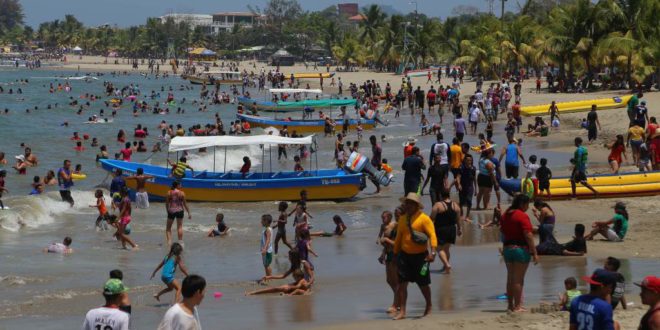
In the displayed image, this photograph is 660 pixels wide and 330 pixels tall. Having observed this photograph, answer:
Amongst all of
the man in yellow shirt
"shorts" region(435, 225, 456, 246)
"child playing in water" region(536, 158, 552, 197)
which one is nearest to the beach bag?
the man in yellow shirt

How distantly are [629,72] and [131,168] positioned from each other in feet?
94.5

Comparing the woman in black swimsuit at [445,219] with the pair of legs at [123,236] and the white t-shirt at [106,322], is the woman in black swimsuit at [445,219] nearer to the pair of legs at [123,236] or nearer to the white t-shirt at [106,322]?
the white t-shirt at [106,322]

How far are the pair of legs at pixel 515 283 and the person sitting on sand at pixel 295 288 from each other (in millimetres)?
3584

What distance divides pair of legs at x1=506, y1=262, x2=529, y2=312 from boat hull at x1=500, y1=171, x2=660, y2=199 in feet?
31.1

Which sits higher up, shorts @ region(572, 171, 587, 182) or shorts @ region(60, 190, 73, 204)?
shorts @ region(572, 171, 587, 182)

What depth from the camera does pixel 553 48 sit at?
50.9 metres

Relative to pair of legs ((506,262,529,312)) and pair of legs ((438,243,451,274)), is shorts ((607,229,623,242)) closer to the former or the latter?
pair of legs ((438,243,451,274))

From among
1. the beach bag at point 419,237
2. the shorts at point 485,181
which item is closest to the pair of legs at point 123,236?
the shorts at point 485,181

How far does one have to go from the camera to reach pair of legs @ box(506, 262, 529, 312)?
10969 mm

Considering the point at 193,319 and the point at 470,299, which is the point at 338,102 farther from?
the point at 193,319

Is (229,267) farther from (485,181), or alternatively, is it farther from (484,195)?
(484,195)

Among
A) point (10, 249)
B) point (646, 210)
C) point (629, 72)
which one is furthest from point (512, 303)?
point (629, 72)

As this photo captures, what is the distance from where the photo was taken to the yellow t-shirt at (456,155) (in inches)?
805

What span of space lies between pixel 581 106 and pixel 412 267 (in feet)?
107
